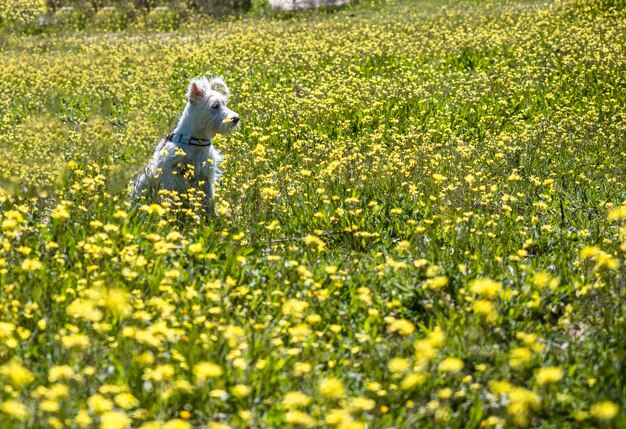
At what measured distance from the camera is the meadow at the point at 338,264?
337 centimetres

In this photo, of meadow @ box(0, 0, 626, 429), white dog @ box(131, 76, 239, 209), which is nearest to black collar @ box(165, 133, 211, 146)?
white dog @ box(131, 76, 239, 209)

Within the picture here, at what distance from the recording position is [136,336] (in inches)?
128

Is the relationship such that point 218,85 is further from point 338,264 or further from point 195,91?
point 338,264

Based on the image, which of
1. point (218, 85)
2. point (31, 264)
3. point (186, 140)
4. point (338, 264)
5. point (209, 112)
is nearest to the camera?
point (31, 264)

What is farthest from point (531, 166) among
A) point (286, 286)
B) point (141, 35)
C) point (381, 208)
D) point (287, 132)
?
point (141, 35)

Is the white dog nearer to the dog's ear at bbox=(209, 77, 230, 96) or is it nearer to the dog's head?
the dog's head

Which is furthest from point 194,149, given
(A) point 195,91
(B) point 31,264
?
(B) point 31,264

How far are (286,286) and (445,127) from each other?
5.20 m

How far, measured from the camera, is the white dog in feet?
22.7

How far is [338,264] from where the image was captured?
4898mm

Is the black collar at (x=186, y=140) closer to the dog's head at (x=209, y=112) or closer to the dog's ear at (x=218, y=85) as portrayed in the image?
the dog's head at (x=209, y=112)

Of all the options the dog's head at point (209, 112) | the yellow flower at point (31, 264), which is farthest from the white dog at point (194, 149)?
the yellow flower at point (31, 264)

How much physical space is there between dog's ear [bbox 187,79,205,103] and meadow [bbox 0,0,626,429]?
66 centimetres

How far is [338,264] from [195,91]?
313 centimetres
